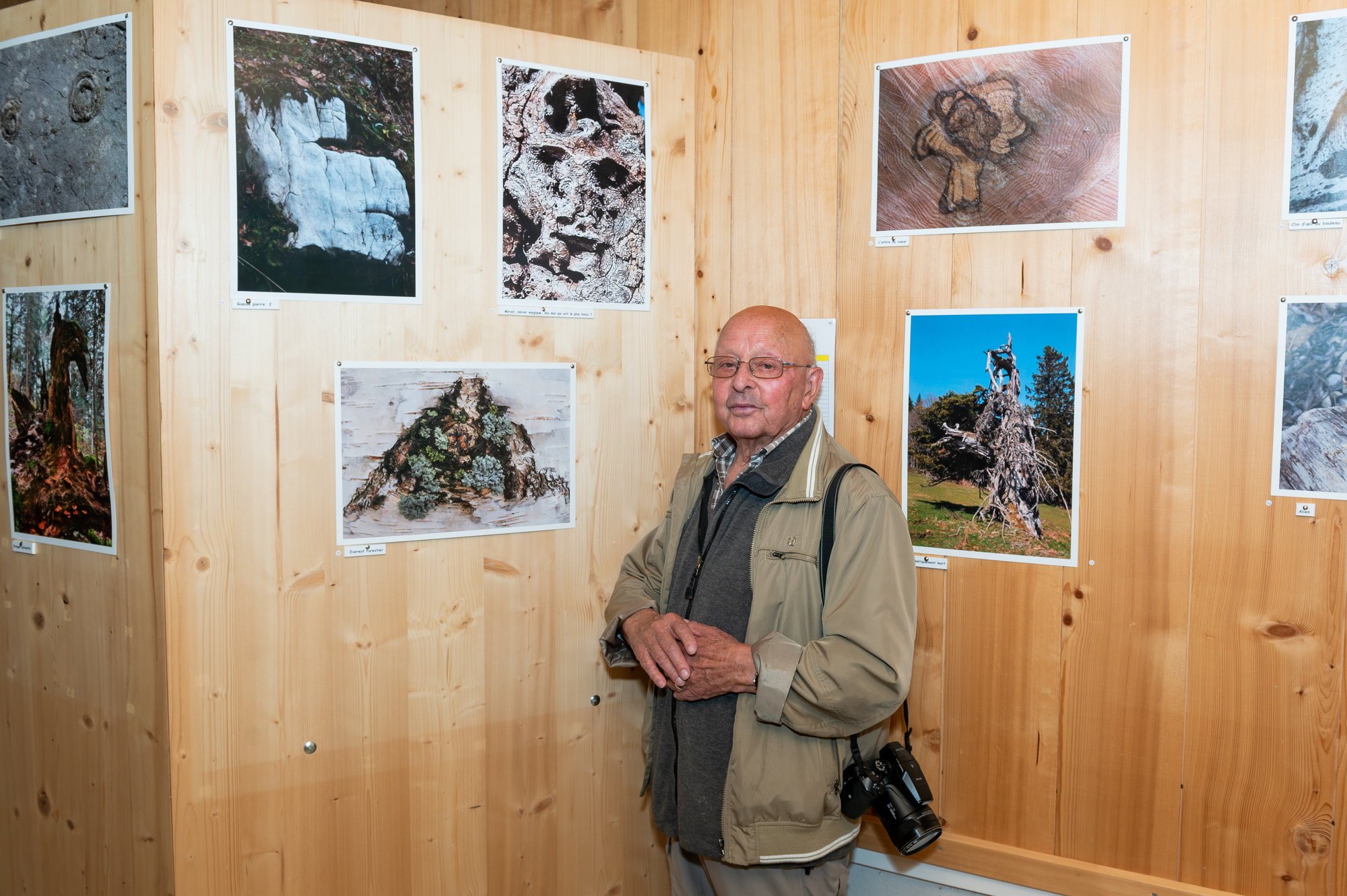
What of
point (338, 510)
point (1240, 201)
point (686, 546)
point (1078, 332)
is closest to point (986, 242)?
point (1078, 332)

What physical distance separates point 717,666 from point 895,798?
558 millimetres

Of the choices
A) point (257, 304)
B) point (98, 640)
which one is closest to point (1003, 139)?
point (257, 304)

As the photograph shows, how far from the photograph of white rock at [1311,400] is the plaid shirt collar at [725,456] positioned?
1.10m

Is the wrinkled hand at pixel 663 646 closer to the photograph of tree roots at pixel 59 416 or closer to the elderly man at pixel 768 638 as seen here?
the elderly man at pixel 768 638

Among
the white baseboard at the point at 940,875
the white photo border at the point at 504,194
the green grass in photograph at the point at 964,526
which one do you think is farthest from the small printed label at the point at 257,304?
the white baseboard at the point at 940,875

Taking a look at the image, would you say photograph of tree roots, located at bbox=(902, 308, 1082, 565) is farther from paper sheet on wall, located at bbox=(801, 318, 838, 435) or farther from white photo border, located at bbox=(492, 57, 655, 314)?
white photo border, located at bbox=(492, 57, 655, 314)

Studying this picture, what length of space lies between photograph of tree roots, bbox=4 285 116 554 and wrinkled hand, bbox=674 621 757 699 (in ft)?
4.74

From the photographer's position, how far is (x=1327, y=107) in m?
2.21

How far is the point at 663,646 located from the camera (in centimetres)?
237

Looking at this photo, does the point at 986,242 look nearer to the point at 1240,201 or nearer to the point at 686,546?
the point at 1240,201

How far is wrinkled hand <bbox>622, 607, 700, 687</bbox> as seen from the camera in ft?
7.65

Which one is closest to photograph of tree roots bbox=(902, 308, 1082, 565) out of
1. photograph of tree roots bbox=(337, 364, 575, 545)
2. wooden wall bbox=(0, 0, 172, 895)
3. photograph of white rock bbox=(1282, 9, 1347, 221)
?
photograph of white rock bbox=(1282, 9, 1347, 221)

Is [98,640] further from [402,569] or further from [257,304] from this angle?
[257,304]

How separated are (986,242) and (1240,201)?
585 mm
